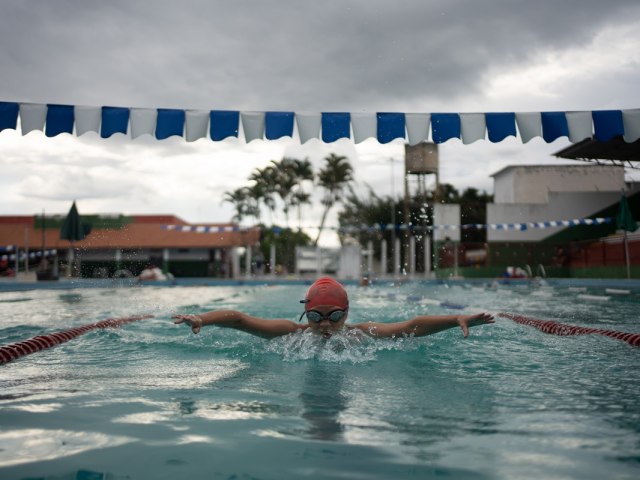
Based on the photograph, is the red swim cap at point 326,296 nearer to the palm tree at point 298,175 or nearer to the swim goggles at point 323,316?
the swim goggles at point 323,316

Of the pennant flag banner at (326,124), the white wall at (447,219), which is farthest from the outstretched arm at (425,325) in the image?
the white wall at (447,219)

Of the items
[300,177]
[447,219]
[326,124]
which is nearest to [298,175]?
[300,177]

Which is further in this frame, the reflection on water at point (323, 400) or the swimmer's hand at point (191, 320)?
the swimmer's hand at point (191, 320)

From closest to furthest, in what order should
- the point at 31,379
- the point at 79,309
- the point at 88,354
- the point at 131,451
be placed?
the point at 131,451 → the point at 31,379 → the point at 88,354 → the point at 79,309

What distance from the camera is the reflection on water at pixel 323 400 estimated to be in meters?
2.32

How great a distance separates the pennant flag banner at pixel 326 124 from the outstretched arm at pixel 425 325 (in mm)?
4701

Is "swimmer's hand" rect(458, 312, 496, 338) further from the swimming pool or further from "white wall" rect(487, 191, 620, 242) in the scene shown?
"white wall" rect(487, 191, 620, 242)

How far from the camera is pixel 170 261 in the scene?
34000 millimetres

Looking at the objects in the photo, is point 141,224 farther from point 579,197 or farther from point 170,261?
point 579,197

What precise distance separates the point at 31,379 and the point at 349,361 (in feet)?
7.41

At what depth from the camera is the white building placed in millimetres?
28641

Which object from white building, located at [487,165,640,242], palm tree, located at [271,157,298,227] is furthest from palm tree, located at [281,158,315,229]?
white building, located at [487,165,640,242]

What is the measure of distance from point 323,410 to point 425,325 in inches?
71.4

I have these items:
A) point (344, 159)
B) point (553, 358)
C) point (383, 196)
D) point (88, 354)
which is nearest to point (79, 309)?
point (88, 354)
